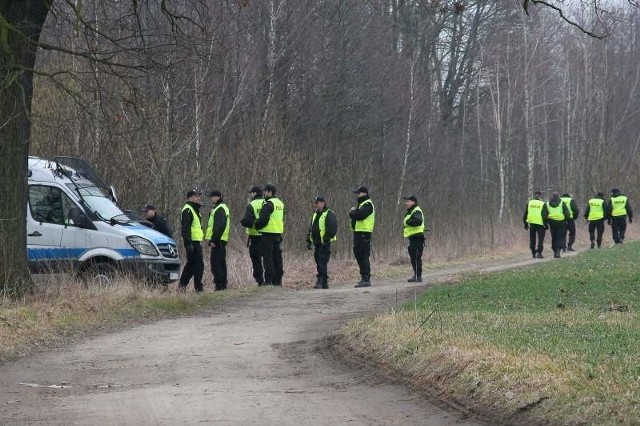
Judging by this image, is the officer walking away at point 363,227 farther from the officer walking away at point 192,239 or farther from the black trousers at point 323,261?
the officer walking away at point 192,239

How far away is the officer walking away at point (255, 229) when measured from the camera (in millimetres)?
22422

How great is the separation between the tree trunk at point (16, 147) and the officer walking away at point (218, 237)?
18.0ft

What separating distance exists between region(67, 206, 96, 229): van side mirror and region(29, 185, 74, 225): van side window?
0.47 feet

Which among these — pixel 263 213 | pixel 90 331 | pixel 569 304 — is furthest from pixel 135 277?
pixel 569 304

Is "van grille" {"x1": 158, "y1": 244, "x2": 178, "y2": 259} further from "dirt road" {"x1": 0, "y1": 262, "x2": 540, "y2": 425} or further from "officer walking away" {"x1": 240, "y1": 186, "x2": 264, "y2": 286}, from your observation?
"dirt road" {"x1": 0, "y1": 262, "x2": 540, "y2": 425}

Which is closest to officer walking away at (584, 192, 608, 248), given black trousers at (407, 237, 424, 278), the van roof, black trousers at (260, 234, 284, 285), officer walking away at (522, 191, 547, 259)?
officer walking away at (522, 191, 547, 259)

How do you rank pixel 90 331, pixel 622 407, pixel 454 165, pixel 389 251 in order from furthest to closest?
pixel 454 165, pixel 389 251, pixel 90 331, pixel 622 407

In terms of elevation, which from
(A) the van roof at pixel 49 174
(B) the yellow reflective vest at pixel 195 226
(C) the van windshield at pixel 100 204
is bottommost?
(B) the yellow reflective vest at pixel 195 226

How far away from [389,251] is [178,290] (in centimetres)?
1226

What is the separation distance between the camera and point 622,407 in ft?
24.8

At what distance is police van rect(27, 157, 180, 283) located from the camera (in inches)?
793

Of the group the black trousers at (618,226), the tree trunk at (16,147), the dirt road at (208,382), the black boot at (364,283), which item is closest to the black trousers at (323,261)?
the black boot at (364,283)

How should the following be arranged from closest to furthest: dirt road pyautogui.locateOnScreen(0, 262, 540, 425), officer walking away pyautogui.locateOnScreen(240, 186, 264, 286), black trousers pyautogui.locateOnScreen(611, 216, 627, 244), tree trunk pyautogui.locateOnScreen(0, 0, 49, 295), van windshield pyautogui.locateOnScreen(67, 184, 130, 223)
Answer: dirt road pyautogui.locateOnScreen(0, 262, 540, 425) < tree trunk pyautogui.locateOnScreen(0, 0, 49, 295) < van windshield pyautogui.locateOnScreen(67, 184, 130, 223) < officer walking away pyautogui.locateOnScreen(240, 186, 264, 286) < black trousers pyautogui.locateOnScreen(611, 216, 627, 244)

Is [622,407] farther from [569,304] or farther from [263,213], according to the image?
[263,213]
